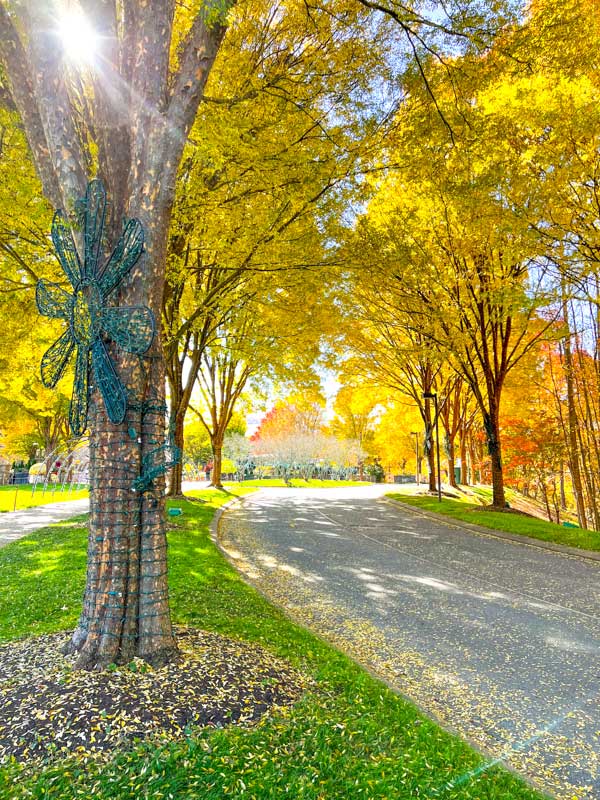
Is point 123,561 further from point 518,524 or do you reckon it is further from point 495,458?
point 495,458

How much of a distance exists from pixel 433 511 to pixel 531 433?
5842mm

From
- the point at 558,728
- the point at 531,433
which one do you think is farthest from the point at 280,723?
the point at 531,433

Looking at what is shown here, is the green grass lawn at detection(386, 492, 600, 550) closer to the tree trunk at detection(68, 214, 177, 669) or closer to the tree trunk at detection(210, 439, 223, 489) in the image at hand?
the tree trunk at detection(68, 214, 177, 669)

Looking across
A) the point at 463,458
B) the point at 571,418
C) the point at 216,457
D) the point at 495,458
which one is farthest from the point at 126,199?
the point at 463,458

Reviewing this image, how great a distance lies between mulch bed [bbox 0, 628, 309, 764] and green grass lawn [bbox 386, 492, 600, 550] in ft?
27.0

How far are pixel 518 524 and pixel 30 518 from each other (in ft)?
39.4

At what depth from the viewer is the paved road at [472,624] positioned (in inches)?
114

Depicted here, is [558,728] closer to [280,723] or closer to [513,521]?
[280,723]

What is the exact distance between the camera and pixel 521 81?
26.1 feet

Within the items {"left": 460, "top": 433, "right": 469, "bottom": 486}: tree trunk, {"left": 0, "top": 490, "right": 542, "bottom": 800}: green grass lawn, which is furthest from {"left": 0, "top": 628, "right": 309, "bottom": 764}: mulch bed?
{"left": 460, "top": 433, "right": 469, "bottom": 486}: tree trunk

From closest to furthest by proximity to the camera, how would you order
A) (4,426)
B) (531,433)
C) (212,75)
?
(212,75)
(531,433)
(4,426)

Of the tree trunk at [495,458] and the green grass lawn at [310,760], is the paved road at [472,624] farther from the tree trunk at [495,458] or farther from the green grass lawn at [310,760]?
the tree trunk at [495,458]

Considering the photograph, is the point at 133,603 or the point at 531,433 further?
the point at 531,433

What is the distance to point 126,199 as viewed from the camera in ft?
10.9
